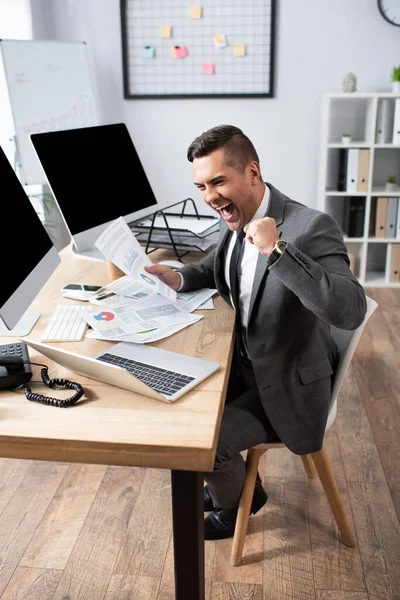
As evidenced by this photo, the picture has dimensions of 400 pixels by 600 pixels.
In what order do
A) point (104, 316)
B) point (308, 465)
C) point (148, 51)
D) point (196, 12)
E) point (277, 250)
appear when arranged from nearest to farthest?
point (277, 250) → point (104, 316) → point (308, 465) → point (196, 12) → point (148, 51)

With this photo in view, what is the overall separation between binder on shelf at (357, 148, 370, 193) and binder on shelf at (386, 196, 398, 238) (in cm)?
19

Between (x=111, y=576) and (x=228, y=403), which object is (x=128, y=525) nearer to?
(x=111, y=576)

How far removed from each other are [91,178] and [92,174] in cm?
2

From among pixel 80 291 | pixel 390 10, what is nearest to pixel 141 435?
pixel 80 291

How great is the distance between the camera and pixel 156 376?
132 cm

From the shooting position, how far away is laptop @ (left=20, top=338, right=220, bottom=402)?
120 centimetres

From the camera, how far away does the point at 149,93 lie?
423 centimetres

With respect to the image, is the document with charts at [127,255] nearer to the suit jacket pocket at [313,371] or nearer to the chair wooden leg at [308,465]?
the suit jacket pocket at [313,371]

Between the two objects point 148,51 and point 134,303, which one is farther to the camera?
point 148,51

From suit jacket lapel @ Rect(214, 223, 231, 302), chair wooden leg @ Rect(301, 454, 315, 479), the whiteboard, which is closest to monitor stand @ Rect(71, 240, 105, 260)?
suit jacket lapel @ Rect(214, 223, 231, 302)

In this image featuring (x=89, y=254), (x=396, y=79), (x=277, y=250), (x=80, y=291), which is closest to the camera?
(x=277, y=250)

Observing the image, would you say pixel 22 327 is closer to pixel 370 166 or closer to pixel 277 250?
pixel 277 250

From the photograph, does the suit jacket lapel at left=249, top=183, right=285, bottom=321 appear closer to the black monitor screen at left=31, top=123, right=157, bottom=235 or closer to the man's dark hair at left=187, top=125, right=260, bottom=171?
the man's dark hair at left=187, top=125, right=260, bottom=171

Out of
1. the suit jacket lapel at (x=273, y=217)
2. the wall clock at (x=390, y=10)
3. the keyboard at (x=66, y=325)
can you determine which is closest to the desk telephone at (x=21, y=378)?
the keyboard at (x=66, y=325)
